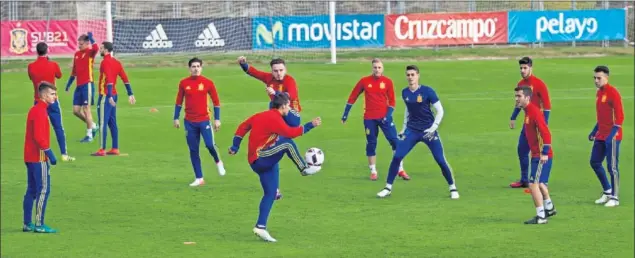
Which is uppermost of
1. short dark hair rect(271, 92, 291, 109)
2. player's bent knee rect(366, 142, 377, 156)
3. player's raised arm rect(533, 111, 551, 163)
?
short dark hair rect(271, 92, 291, 109)

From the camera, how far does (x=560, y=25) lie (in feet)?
181

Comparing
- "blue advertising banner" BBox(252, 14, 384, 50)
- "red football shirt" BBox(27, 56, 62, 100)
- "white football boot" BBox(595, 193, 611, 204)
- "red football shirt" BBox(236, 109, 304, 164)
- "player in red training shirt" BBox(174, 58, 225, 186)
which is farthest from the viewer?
"blue advertising banner" BBox(252, 14, 384, 50)

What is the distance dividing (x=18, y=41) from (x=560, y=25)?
25545 millimetres

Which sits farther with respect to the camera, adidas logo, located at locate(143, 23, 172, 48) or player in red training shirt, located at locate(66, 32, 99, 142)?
adidas logo, located at locate(143, 23, 172, 48)

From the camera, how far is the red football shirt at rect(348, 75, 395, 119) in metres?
23.1

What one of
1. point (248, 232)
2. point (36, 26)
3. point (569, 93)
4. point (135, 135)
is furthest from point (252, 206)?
point (36, 26)

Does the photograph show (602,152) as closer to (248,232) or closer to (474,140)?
(248,232)

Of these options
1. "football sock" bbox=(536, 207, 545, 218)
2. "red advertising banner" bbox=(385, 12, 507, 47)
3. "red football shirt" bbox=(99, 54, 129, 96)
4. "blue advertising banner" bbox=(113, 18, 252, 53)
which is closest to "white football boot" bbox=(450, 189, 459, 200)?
"football sock" bbox=(536, 207, 545, 218)

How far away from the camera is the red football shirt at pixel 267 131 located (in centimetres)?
1662

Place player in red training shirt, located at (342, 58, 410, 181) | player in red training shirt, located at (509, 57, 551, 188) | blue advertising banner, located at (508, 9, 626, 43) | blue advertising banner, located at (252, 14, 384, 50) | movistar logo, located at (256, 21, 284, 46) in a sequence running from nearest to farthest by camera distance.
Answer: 1. player in red training shirt, located at (509, 57, 551, 188)
2. player in red training shirt, located at (342, 58, 410, 181)
3. movistar logo, located at (256, 21, 284, 46)
4. blue advertising banner, located at (252, 14, 384, 50)
5. blue advertising banner, located at (508, 9, 626, 43)

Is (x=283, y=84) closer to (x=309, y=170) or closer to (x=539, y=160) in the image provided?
(x=309, y=170)

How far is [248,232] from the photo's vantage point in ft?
58.6

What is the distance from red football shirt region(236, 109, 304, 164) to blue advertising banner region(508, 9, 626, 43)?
39.5 meters

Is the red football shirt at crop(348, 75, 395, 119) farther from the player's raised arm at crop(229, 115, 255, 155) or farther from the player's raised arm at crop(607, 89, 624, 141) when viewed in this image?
the player's raised arm at crop(229, 115, 255, 155)
